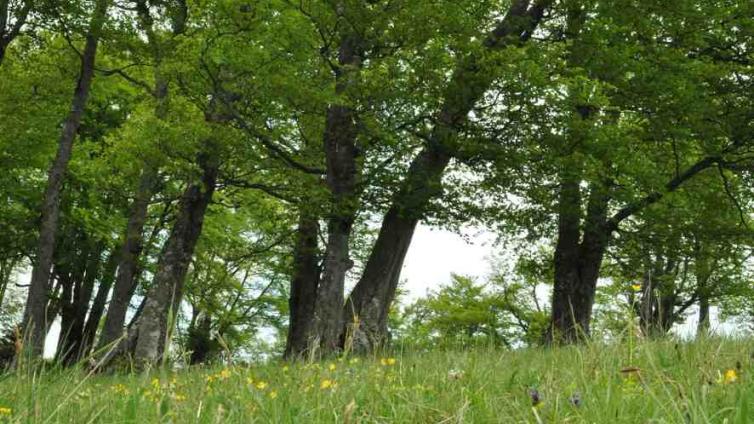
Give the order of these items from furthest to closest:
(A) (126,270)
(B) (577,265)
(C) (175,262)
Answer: (A) (126,270) → (B) (577,265) → (C) (175,262)

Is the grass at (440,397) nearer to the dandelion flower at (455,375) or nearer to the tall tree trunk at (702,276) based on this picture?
the dandelion flower at (455,375)

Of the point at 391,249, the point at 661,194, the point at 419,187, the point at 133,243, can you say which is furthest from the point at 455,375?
the point at 133,243

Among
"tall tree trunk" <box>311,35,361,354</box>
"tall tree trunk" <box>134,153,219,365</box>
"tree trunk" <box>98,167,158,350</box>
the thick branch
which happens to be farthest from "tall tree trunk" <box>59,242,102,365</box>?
the thick branch

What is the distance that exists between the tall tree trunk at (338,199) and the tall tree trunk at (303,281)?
4856 millimetres

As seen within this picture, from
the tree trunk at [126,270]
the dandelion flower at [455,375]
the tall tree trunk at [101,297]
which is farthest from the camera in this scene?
the tall tree trunk at [101,297]

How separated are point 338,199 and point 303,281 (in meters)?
6.69

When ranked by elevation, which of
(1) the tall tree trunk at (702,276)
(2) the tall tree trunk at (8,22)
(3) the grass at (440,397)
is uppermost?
(2) the tall tree trunk at (8,22)

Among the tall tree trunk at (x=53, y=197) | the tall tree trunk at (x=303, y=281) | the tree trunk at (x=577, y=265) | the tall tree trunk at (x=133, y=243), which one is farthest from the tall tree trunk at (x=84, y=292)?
the tree trunk at (x=577, y=265)

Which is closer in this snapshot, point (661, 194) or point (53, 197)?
point (53, 197)

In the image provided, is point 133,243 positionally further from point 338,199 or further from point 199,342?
point 199,342

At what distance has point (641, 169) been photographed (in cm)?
1469

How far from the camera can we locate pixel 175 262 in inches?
674

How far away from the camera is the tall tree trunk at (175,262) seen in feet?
53.1

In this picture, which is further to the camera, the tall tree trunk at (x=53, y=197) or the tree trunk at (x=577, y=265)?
the tree trunk at (x=577, y=265)
